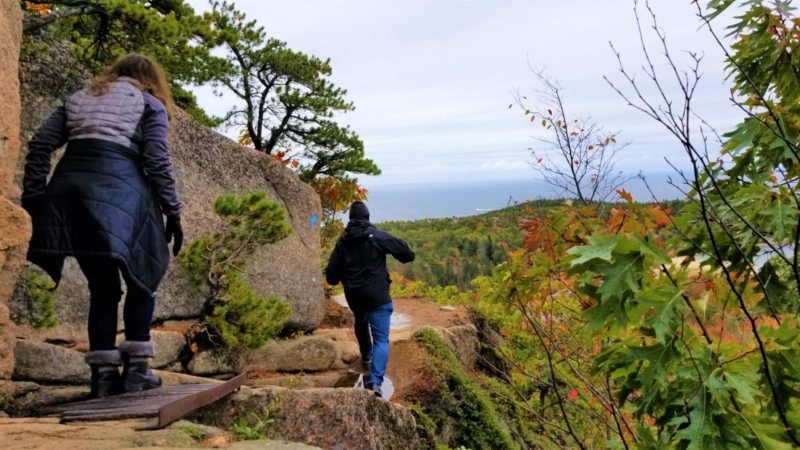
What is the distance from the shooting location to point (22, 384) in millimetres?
3967

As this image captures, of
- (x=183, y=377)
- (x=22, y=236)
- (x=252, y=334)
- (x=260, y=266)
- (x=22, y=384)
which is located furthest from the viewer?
(x=260, y=266)

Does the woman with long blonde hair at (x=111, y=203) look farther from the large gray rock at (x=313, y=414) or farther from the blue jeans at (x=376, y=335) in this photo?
the blue jeans at (x=376, y=335)

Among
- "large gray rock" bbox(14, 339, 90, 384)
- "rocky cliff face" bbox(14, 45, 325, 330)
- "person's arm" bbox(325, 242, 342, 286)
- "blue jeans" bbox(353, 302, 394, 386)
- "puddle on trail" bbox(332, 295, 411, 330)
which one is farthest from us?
"puddle on trail" bbox(332, 295, 411, 330)

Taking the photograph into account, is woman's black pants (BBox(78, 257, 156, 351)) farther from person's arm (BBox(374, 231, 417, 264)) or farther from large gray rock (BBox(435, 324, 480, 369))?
large gray rock (BBox(435, 324, 480, 369))

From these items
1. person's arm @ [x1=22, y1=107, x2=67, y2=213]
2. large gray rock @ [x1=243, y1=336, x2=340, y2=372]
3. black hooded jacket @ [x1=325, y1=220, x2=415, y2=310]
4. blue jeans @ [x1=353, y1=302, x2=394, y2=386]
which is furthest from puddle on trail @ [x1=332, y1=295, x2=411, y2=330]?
person's arm @ [x1=22, y1=107, x2=67, y2=213]

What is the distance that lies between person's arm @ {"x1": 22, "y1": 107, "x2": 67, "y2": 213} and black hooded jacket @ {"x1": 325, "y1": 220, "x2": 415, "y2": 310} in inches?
122

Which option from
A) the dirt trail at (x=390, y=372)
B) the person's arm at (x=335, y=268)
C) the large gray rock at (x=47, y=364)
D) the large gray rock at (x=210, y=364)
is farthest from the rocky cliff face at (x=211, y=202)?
the person's arm at (x=335, y=268)

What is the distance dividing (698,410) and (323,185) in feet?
31.5

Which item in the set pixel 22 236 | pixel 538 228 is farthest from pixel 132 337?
pixel 538 228

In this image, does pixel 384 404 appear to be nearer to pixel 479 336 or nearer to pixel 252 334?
pixel 252 334

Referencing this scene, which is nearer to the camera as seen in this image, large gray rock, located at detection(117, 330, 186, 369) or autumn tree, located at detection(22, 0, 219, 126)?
autumn tree, located at detection(22, 0, 219, 126)

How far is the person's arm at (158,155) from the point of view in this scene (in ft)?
12.2

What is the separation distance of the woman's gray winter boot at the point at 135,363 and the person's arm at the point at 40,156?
3.17 ft

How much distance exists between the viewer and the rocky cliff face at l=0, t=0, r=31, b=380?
10.8 ft
